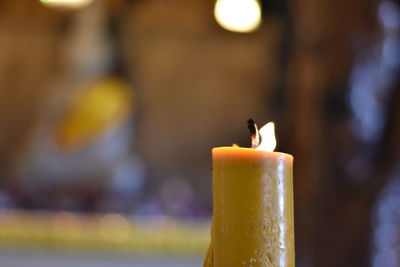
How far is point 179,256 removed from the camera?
5.15 feet

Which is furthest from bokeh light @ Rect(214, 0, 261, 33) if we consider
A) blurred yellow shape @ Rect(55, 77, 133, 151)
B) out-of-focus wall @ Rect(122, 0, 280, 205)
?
blurred yellow shape @ Rect(55, 77, 133, 151)

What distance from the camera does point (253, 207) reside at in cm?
35

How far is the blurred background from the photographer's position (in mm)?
1486

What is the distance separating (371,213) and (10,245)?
37.8 inches

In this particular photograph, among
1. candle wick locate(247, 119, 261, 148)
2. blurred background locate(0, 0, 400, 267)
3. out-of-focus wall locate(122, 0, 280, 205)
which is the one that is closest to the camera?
candle wick locate(247, 119, 261, 148)

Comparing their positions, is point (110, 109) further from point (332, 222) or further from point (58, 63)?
point (332, 222)

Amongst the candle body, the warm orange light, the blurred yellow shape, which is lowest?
the candle body

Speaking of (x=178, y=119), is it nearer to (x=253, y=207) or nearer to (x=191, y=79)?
→ (x=191, y=79)

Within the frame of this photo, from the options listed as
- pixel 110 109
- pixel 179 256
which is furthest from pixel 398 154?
pixel 110 109

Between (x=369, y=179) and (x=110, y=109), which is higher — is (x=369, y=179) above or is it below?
below

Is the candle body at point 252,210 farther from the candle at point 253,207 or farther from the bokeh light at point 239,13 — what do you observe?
the bokeh light at point 239,13

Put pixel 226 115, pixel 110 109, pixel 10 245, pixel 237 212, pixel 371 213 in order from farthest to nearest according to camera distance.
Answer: pixel 226 115 < pixel 110 109 < pixel 10 245 < pixel 371 213 < pixel 237 212

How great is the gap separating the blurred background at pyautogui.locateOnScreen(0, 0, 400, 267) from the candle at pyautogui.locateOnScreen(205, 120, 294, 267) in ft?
3.79

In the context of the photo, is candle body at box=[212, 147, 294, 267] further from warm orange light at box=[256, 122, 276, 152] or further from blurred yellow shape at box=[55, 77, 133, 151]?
blurred yellow shape at box=[55, 77, 133, 151]
